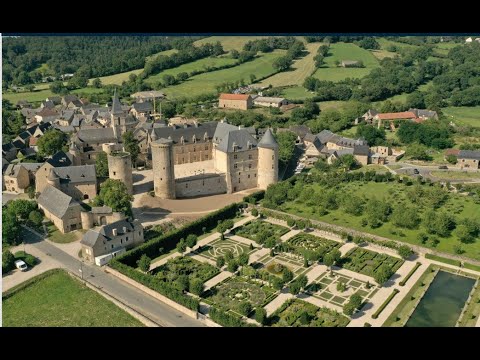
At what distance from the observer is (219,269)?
41.4 meters

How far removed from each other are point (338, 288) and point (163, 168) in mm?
25880

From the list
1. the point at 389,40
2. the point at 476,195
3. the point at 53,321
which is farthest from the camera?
the point at 389,40

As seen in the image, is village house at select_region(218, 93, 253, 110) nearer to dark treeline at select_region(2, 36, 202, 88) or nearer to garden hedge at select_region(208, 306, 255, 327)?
dark treeline at select_region(2, 36, 202, 88)

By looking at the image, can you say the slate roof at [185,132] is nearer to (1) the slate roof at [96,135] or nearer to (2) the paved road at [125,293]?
(1) the slate roof at [96,135]

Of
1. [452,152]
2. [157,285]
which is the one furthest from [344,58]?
[157,285]

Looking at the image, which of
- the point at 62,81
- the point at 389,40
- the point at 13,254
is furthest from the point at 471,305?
the point at 389,40

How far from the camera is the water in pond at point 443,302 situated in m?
34.6

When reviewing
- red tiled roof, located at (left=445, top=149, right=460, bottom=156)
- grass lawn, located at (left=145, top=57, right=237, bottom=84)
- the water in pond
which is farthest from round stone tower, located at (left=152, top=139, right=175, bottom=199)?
grass lawn, located at (left=145, top=57, right=237, bottom=84)

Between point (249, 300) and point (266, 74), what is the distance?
98.6 m

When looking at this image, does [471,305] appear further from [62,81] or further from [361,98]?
[62,81]

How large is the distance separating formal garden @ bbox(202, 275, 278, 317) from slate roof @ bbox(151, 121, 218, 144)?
30833 millimetres

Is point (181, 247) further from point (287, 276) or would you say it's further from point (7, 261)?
point (7, 261)
